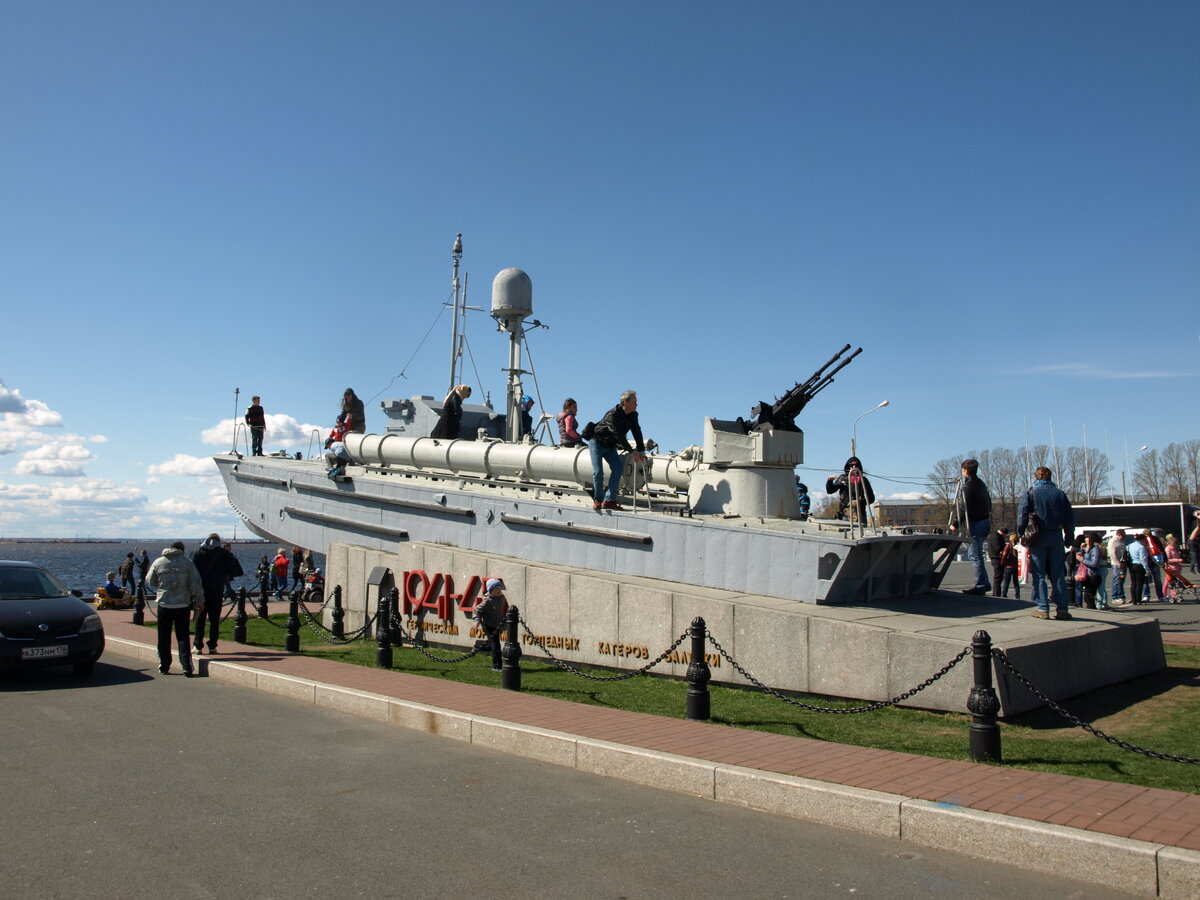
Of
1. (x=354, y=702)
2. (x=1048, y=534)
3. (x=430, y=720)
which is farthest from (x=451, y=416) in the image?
(x=1048, y=534)

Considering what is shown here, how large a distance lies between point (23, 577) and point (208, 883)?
8.91m

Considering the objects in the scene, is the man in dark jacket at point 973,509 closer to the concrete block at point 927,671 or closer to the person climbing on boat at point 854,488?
the person climbing on boat at point 854,488

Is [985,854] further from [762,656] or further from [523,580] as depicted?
[523,580]

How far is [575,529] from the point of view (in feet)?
45.8

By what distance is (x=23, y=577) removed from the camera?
11.7 meters

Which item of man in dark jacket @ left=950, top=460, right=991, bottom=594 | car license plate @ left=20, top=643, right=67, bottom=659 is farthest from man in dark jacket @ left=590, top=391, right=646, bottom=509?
car license plate @ left=20, top=643, right=67, bottom=659

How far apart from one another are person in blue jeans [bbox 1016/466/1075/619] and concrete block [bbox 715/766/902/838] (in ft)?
20.2

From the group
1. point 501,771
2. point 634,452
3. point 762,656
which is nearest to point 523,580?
point 634,452

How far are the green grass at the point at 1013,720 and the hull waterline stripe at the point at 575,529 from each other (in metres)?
1.99

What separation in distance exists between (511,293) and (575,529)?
7905 mm

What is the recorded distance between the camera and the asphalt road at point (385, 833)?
4.70 metres

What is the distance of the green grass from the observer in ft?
22.5

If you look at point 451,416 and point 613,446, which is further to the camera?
point 451,416

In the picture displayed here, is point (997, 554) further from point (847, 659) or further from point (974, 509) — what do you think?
point (847, 659)
